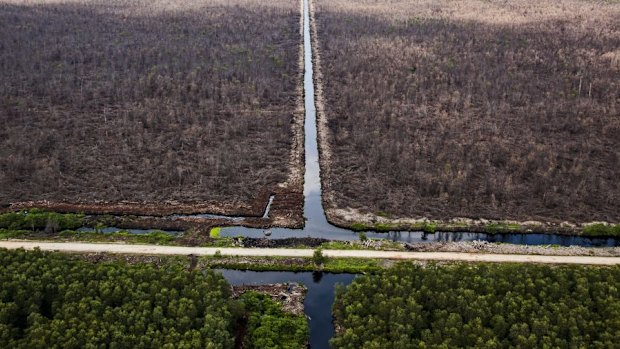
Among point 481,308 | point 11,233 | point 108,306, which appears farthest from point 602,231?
point 11,233

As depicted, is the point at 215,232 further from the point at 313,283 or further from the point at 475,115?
the point at 475,115

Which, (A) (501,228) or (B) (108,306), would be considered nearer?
(B) (108,306)

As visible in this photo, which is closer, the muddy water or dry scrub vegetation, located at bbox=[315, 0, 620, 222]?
the muddy water

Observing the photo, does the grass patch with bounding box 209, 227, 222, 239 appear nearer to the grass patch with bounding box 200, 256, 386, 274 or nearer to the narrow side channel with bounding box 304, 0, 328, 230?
the grass patch with bounding box 200, 256, 386, 274

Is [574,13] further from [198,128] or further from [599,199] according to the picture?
[198,128]

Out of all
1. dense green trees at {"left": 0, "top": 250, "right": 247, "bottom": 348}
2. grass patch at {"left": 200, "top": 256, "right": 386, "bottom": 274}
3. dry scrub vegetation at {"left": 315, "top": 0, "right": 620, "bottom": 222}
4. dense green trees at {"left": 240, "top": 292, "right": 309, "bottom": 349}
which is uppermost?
dry scrub vegetation at {"left": 315, "top": 0, "right": 620, "bottom": 222}

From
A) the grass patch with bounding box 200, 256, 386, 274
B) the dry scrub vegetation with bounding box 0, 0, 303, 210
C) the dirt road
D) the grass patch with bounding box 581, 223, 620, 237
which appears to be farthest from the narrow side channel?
Answer: the grass patch with bounding box 581, 223, 620, 237
